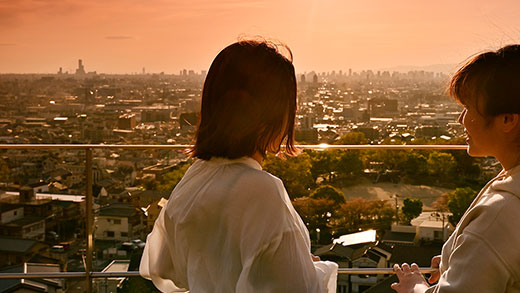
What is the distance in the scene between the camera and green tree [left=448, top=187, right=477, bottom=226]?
2.80 m

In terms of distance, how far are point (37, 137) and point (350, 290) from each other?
438 cm

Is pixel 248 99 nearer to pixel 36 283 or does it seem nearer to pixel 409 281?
pixel 409 281

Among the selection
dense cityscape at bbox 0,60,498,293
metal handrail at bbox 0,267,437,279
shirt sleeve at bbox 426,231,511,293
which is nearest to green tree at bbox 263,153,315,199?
dense cityscape at bbox 0,60,498,293

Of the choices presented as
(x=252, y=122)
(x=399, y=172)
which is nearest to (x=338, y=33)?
(x=399, y=172)

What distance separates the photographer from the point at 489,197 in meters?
1.04

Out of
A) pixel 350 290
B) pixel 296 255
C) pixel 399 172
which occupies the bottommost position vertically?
pixel 350 290

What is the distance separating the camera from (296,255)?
43.0 inches

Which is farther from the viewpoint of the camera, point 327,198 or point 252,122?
point 327,198

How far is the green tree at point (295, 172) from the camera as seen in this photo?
292 cm

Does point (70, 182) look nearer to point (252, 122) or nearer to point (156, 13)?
point (252, 122)

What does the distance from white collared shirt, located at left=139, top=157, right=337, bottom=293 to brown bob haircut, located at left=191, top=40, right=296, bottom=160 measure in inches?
1.6

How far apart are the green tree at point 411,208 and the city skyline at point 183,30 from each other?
30.4 ft

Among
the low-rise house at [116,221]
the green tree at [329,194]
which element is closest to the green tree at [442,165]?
the green tree at [329,194]

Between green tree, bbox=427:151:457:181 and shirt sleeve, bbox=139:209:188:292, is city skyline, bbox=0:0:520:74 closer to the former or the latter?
green tree, bbox=427:151:457:181
